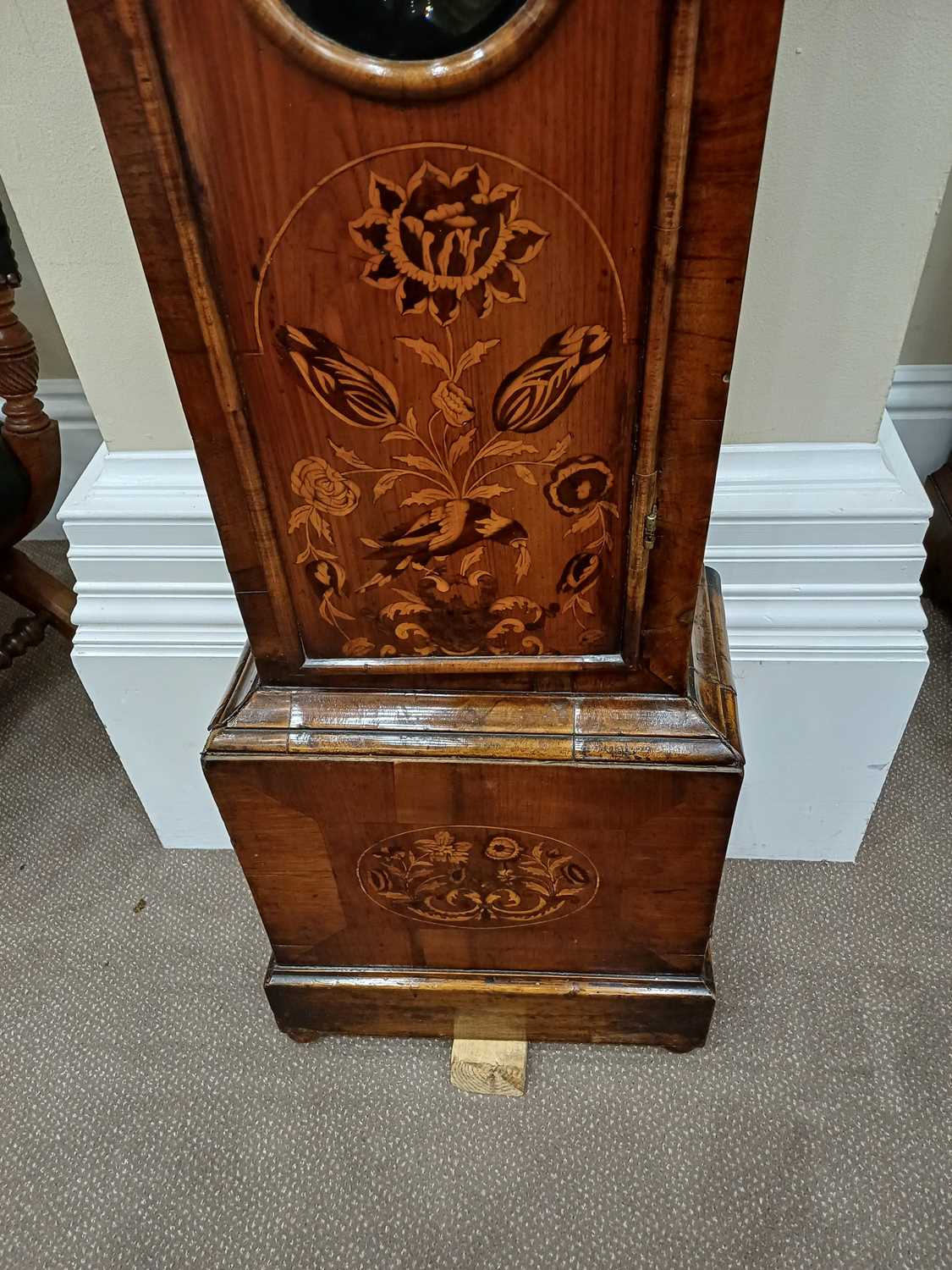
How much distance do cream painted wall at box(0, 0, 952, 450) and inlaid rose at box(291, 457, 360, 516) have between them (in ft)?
1.13

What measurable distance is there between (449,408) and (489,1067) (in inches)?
27.9

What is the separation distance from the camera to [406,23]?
1.65ft

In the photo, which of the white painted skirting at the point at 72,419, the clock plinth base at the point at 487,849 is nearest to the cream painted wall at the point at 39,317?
the white painted skirting at the point at 72,419

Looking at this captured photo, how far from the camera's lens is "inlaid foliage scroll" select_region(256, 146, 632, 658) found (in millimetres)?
557

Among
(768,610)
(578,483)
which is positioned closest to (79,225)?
(578,483)

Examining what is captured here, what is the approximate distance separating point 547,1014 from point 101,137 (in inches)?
36.7

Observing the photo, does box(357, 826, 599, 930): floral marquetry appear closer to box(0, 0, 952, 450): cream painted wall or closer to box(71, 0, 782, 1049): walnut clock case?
box(71, 0, 782, 1049): walnut clock case

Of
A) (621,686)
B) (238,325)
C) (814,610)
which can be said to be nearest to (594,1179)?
(621,686)

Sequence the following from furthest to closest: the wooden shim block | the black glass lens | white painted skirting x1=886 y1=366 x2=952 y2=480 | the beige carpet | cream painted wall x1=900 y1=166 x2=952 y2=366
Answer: white painted skirting x1=886 y1=366 x2=952 y2=480
cream painted wall x1=900 y1=166 x2=952 y2=366
the wooden shim block
the beige carpet
the black glass lens

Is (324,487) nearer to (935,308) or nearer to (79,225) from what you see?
(79,225)

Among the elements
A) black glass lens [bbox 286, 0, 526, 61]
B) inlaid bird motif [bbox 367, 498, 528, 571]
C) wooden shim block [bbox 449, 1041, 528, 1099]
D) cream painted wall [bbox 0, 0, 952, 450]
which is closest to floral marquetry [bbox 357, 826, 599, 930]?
wooden shim block [bbox 449, 1041, 528, 1099]

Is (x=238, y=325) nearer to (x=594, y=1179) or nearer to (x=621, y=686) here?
(x=621, y=686)

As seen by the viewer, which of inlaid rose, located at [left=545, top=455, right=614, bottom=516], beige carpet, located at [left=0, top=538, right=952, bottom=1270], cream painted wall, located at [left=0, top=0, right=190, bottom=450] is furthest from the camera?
beige carpet, located at [left=0, top=538, right=952, bottom=1270]

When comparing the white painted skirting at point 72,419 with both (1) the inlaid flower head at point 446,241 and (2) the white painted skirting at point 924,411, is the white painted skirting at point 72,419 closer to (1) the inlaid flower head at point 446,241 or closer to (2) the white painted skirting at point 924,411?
(1) the inlaid flower head at point 446,241
